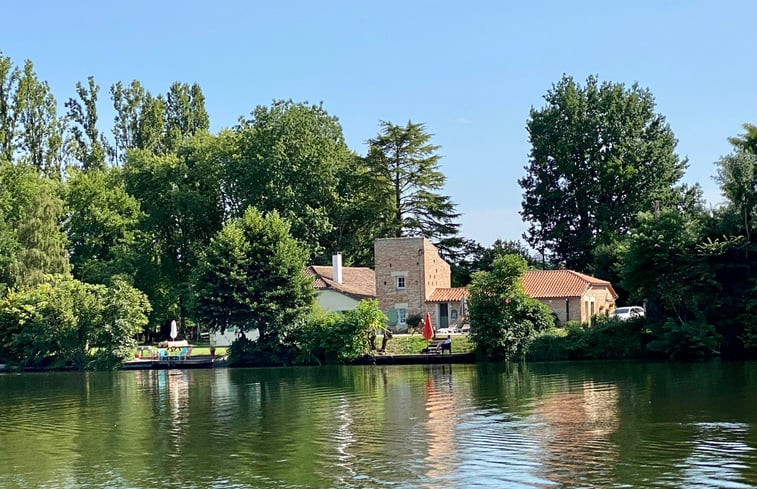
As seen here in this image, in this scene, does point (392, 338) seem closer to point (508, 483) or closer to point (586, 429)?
point (586, 429)

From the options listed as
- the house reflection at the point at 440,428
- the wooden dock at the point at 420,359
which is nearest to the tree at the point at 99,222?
the wooden dock at the point at 420,359

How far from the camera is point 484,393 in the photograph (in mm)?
34906

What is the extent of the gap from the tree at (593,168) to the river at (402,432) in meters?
31.3

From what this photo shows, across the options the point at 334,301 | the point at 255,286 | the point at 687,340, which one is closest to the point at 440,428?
the point at 687,340

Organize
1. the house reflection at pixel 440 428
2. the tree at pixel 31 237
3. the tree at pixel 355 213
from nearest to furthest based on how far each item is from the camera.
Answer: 1. the house reflection at pixel 440 428
2. the tree at pixel 31 237
3. the tree at pixel 355 213

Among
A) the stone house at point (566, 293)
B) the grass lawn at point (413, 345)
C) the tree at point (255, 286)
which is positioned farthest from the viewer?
the stone house at point (566, 293)

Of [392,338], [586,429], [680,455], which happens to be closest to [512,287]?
[392,338]

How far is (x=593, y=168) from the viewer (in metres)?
73.4

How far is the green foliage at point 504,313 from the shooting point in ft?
169

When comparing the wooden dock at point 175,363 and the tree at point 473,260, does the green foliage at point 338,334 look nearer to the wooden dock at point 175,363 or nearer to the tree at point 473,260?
the wooden dock at point 175,363

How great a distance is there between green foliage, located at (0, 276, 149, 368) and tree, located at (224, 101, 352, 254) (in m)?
15.1

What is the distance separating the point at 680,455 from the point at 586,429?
4369 millimetres

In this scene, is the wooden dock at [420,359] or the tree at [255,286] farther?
the tree at [255,286]

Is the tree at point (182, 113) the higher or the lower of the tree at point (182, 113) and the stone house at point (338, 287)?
the higher
